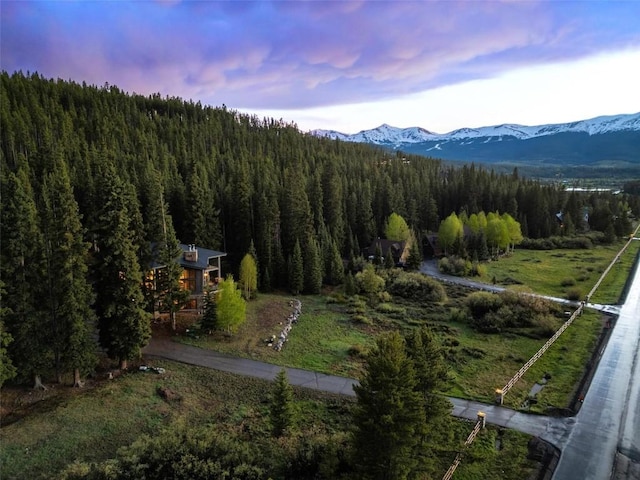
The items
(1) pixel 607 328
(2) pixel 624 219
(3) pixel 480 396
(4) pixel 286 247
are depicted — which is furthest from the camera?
(2) pixel 624 219

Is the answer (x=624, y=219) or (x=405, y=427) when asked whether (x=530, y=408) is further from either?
(x=624, y=219)

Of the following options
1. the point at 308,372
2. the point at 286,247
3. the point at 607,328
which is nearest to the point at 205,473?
the point at 308,372

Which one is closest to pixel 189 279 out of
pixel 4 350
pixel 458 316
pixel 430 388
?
pixel 4 350

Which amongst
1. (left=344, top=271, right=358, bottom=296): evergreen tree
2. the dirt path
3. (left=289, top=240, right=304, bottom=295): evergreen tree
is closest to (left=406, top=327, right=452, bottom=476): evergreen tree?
the dirt path

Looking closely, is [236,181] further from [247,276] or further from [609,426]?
[609,426]

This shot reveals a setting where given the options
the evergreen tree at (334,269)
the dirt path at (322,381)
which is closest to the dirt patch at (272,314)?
the dirt path at (322,381)

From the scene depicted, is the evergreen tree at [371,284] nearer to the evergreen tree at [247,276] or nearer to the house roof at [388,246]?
the evergreen tree at [247,276]

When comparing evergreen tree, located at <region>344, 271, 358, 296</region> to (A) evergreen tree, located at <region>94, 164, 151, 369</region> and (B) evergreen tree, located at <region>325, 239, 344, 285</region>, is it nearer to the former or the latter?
(B) evergreen tree, located at <region>325, 239, 344, 285</region>

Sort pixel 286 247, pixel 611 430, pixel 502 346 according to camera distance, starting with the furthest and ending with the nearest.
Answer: pixel 286 247 < pixel 502 346 < pixel 611 430
